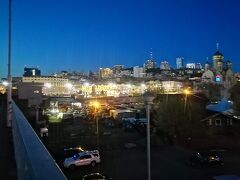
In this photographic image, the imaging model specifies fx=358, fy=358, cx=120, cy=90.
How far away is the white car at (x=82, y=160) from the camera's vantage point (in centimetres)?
1600

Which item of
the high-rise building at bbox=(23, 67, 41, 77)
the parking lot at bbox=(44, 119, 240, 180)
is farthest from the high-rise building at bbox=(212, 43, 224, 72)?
the parking lot at bbox=(44, 119, 240, 180)

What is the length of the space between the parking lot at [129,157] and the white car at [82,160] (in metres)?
0.23

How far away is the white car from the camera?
16.0m

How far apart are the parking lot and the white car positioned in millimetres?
229

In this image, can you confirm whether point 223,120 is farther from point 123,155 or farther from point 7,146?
point 7,146

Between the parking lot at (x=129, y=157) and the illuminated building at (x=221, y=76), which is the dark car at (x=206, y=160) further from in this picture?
the illuminated building at (x=221, y=76)

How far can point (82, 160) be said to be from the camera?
53.3 ft

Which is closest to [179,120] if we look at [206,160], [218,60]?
[206,160]

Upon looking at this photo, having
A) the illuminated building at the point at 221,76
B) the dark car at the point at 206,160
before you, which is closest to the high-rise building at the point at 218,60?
the illuminated building at the point at 221,76

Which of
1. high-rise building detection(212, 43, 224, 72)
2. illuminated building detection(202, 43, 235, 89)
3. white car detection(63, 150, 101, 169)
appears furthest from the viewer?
high-rise building detection(212, 43, 224, 72)

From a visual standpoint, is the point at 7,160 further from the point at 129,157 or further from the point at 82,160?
the point at 129,157

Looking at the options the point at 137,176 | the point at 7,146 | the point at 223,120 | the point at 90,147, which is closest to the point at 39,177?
the point at 7,146

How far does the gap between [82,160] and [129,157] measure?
3.25 metres

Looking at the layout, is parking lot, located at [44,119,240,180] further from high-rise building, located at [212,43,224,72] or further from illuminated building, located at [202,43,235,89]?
high-rise building, located at [212,43,224,72]
